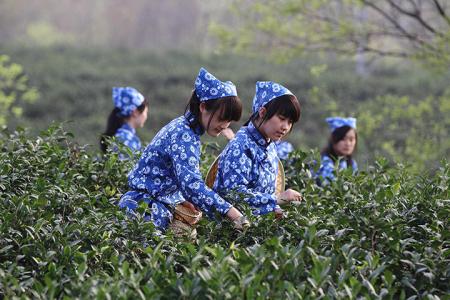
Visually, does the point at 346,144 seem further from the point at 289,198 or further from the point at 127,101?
the point at 289,198

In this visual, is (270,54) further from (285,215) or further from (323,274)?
(323,274)

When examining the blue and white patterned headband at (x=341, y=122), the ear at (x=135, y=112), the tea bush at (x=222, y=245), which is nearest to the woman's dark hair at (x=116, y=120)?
the ear at (x=135, y=112)

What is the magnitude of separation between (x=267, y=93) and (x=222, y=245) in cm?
98

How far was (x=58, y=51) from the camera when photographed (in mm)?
28750

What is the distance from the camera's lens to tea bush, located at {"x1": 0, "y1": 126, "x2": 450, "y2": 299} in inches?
114

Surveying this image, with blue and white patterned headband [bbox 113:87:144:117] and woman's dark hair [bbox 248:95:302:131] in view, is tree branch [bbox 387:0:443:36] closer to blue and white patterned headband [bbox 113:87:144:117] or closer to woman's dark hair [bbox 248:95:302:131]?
blue and white patterned headband [bbox 113:87:144:117]

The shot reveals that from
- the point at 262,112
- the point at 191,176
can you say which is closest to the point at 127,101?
the point at 262,112

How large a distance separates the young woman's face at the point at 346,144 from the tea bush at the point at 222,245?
2095mm

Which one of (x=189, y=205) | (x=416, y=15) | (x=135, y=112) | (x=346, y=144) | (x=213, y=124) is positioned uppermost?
(x=416, y=15)

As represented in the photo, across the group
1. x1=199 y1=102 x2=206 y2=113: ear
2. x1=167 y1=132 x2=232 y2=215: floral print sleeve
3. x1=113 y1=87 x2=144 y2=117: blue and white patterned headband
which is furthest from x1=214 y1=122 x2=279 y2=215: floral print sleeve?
x1=113 y1=87 x2=144 y2=117: blue and white patterned headband

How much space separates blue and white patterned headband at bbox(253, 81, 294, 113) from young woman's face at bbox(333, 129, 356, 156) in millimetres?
2715

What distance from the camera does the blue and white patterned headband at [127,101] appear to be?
21.9 ft

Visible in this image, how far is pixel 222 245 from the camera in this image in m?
3.77

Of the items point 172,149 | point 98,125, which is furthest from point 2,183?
point 98,125
